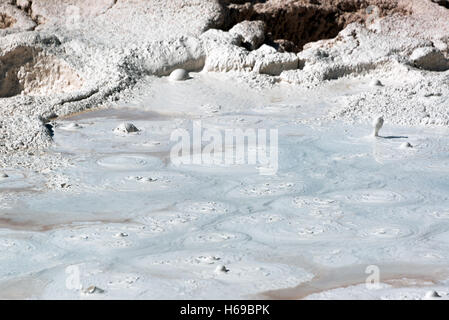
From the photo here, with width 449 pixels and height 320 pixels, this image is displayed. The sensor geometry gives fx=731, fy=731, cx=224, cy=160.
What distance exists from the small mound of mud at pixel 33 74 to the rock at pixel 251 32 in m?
0.99

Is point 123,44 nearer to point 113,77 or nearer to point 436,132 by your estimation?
point 113,77

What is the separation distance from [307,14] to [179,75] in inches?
47.2

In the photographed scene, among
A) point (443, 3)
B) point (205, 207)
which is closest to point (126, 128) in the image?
point (205, 207)

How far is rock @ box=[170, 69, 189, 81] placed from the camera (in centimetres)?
388

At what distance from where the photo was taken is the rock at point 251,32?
13.9 feet

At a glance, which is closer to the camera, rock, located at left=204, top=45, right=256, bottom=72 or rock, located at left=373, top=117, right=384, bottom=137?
rock, located at left=373, top=117, right=384, bottom=137

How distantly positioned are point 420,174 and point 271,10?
225 cm

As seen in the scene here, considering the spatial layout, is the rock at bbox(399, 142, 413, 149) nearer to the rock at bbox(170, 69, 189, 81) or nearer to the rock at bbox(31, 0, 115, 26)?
the rock at bbox(170, 69, 189, 81)

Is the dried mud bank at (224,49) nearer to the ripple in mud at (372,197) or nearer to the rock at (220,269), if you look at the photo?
the ripple in mud at (372,197)

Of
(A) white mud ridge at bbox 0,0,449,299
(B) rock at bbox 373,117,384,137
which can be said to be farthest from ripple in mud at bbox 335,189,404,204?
(B) rock at bbox 373,117,384,137

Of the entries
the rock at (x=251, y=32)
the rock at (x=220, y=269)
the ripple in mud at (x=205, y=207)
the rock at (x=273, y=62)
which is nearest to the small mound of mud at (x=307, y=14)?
the rock at (x=251, y=32)

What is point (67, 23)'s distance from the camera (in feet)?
14.2

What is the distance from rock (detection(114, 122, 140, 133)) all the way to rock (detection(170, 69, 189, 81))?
30.3 inches
